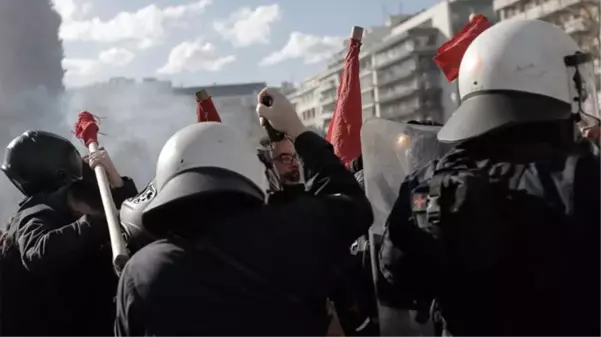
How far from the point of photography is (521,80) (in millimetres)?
1967

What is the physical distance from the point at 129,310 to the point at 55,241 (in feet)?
3.44

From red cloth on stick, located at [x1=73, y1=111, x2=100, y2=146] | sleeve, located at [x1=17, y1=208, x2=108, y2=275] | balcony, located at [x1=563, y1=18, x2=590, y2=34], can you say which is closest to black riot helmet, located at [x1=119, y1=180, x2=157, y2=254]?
sleeve, located at [x1=17, y1=208, x2=108, y2=275]

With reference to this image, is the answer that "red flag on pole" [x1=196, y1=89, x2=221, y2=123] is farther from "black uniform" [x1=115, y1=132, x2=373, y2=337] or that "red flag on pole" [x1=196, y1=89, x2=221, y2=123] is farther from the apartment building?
the apartment building

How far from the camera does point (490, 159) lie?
194cm

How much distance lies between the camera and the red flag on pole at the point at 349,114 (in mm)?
4480

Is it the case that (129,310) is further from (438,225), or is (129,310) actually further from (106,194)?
(106,194)

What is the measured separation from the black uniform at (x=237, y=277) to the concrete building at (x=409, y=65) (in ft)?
201

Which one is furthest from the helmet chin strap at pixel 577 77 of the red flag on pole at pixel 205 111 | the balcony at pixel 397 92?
the balcony at pixel 397 92

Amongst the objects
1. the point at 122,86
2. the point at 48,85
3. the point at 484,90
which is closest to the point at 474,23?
the point at 484,90

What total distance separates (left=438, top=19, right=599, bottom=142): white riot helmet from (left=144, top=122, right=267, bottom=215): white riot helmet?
0.54m

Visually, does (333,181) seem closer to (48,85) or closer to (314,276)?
(314,276)

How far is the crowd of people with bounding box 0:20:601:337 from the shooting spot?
182cm

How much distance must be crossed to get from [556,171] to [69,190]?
220 centimetres

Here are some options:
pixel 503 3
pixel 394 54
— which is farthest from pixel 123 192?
pixel 394 54
